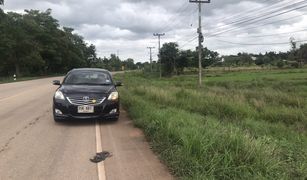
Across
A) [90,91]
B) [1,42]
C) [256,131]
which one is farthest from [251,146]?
[1,42]

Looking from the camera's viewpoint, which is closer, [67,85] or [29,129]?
[29,129]

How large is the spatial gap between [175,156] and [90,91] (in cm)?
478

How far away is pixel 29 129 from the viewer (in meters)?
9.72

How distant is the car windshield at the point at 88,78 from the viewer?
11586 millimetres

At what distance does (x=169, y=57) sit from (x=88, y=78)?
252ft

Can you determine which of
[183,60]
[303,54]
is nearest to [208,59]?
[183,60]

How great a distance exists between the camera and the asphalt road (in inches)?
230

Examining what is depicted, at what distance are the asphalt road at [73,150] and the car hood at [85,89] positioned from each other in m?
0.90

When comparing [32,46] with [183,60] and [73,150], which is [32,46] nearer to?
[183,60]

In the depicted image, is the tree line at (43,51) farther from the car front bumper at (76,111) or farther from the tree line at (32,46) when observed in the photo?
the car front bumper at (76,111)

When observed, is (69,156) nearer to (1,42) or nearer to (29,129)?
(29,129)

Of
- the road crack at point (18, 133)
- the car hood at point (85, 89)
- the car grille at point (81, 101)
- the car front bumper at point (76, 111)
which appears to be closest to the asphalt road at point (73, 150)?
the road crack at point (18, 133)

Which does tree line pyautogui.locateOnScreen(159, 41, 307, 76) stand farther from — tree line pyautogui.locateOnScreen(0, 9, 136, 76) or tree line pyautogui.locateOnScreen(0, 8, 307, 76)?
tree line pyautogui.locateOnScreen(0, 9, 136, 76)

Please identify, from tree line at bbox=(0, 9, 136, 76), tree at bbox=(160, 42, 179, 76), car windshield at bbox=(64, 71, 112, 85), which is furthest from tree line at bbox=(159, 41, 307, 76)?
car windshield at bbox=(64, 71, 112, 85)
